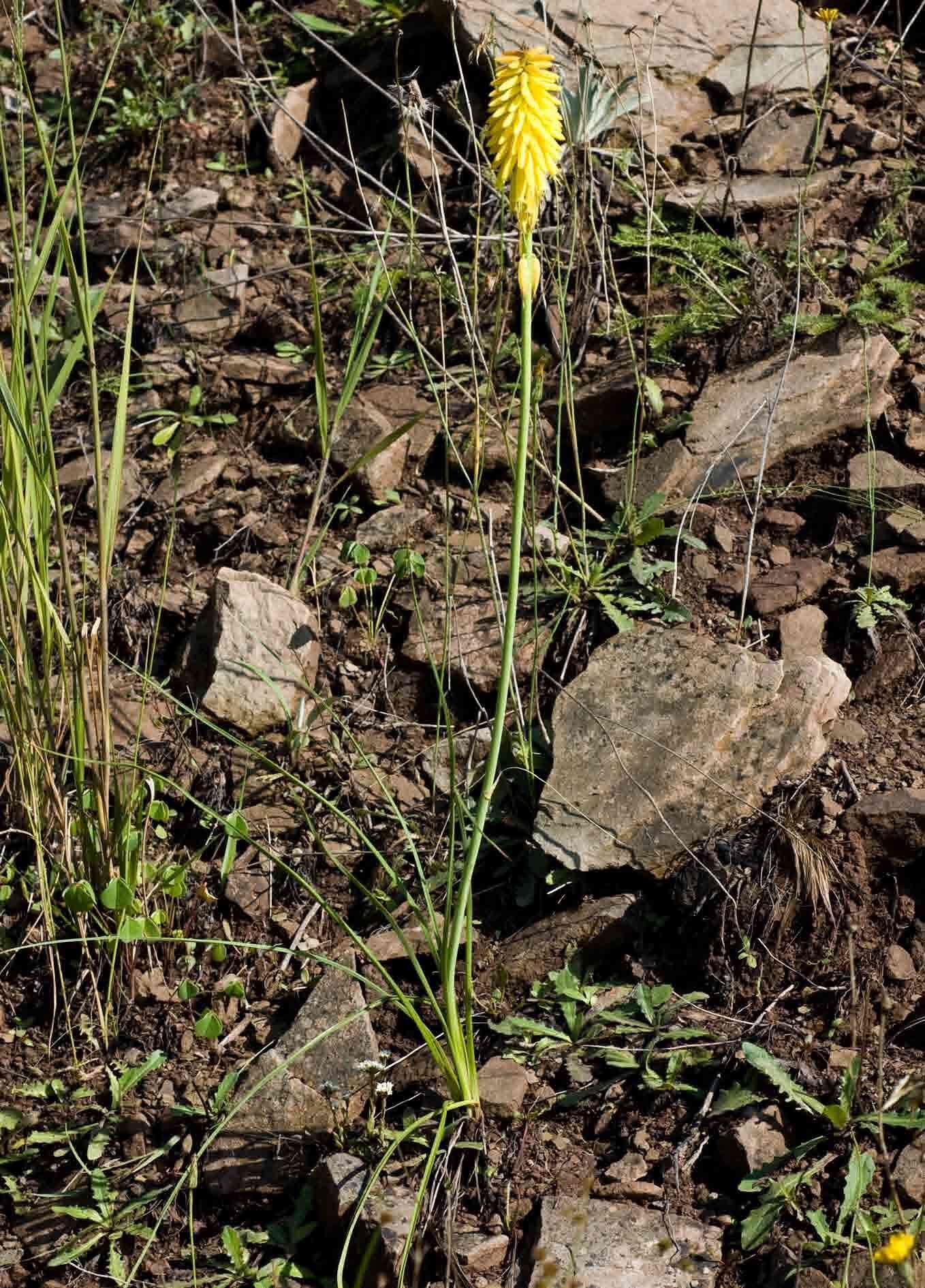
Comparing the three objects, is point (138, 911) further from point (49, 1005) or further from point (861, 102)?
point (861, 102)

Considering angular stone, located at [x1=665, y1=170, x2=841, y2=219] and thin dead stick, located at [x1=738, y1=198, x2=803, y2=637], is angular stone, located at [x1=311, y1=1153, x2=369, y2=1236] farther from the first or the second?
angular stone, located at [x1=665, y1=170, x2=841, y2=219]

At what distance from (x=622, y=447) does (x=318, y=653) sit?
84 cm

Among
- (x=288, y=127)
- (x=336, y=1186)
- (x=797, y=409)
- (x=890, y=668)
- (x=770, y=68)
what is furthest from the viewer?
(x=288, y=127)

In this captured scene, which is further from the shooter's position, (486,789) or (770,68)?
(770,68)

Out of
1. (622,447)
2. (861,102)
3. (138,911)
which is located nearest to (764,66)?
(861,102)

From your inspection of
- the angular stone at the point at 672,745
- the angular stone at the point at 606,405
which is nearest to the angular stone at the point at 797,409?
the angular stone at the point at 606,405

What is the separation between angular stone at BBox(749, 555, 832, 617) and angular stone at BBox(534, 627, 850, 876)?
18 cm

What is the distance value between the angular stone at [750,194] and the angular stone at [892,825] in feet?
5.49

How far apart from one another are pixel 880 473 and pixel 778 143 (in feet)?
3.97

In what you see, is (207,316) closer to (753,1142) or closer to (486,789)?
(486,789)

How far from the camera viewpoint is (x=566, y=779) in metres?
2.37

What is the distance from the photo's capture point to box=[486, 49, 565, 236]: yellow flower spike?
150 centimetres

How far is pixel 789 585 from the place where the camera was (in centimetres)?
263

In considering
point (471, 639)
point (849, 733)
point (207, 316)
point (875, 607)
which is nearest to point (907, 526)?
point (875, 607)
